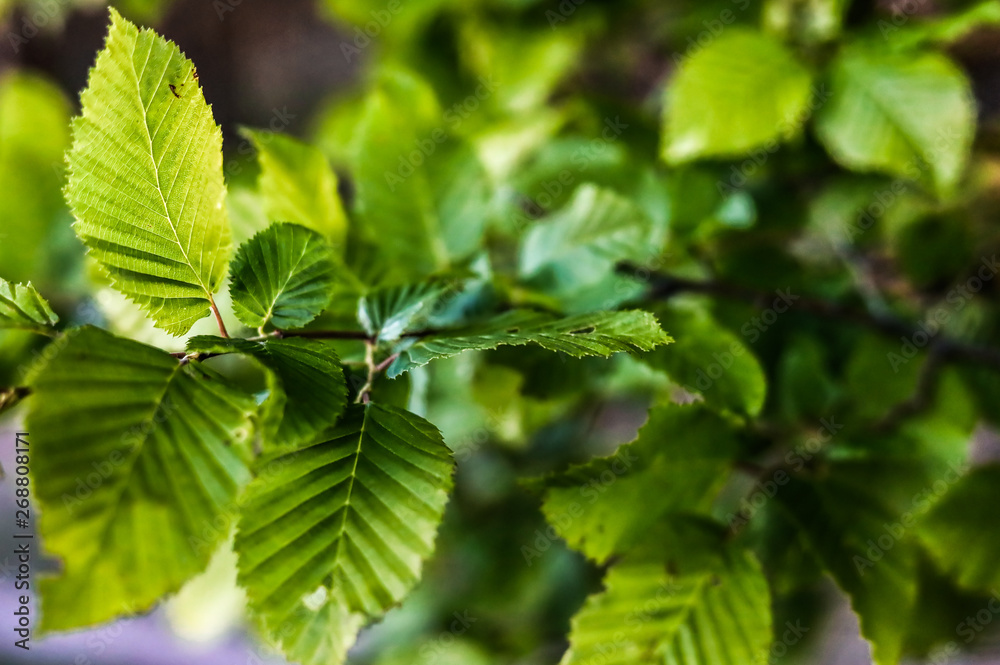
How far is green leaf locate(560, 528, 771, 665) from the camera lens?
50 centimetres

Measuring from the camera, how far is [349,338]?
1.52 ft

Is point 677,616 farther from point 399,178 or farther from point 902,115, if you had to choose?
point 902,115

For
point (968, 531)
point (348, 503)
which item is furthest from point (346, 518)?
point (968, 531)

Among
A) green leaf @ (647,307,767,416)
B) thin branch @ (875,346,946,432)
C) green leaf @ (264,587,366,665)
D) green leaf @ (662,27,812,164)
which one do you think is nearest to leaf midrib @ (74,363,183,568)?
green leaf @ (264,587,366,665)

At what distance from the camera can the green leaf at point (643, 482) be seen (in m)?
0.48

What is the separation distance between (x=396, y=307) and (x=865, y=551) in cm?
45

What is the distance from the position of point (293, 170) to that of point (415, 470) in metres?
0.29

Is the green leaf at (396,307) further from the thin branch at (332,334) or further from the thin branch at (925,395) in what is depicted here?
the thin branch at (925,395)

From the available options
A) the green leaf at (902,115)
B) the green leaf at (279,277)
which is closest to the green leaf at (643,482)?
the green leaf at (279,277)

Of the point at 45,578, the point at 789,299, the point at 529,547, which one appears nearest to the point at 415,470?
the point at 45,578

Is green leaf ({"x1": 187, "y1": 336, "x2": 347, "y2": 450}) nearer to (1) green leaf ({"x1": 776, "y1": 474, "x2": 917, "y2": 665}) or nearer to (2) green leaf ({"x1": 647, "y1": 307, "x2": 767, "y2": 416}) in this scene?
(2) green leaf ({"x1": 647, "y1": 307, "x2": 767, "y2": 416})

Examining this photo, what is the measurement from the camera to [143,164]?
0.36 metres

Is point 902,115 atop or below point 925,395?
atop

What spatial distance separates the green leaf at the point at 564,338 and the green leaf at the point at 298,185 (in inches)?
6.6
